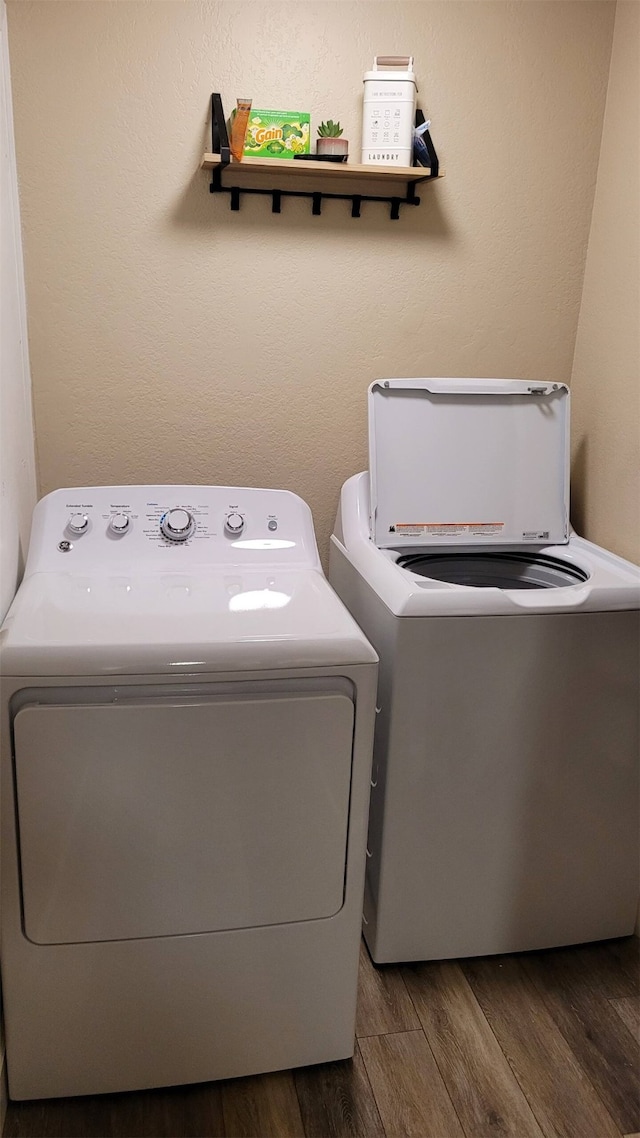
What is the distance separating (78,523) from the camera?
1.86 m

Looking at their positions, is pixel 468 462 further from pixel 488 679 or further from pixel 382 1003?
pixel 382 1003

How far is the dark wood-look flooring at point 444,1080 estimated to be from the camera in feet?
5.00

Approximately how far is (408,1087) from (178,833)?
2.26 feet

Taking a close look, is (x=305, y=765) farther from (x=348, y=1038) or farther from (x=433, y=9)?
(x=433, y=9)

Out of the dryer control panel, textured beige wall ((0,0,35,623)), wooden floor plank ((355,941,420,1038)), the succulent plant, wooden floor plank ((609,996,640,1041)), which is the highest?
the succulent plant

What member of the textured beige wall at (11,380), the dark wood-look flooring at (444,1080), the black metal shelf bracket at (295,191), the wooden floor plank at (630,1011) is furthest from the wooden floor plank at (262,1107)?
the black metal shelf bracket at (295,191)

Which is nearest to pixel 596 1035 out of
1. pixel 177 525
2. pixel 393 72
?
pixel 177 525

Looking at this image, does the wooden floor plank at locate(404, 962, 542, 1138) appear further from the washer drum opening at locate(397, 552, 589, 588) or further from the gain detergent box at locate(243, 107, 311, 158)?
the gain detergent box at locate(243, 107, 311, 158)

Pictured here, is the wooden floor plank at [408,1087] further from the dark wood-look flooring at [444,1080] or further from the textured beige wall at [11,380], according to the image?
the textured beige wall at [11,380]

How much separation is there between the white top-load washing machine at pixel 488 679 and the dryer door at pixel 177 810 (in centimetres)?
28

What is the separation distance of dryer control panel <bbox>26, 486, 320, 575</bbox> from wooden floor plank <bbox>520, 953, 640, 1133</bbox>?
1068mm

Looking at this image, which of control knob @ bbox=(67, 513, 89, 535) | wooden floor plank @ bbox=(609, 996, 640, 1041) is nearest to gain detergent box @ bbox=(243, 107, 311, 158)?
control knob @ bbox=(67, 513, 89, 535)

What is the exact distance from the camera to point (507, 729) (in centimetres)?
176

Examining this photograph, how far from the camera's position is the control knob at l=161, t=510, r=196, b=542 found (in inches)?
74.8
